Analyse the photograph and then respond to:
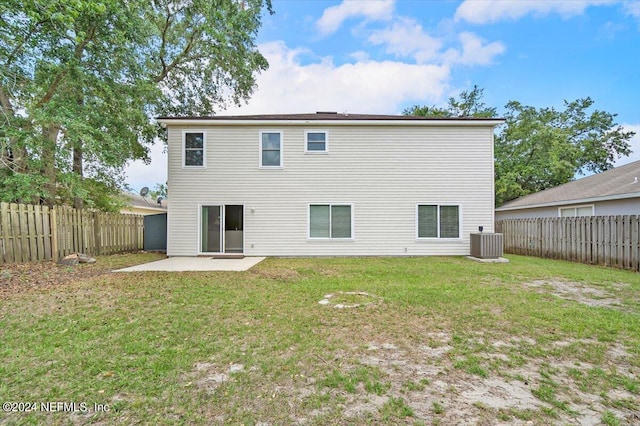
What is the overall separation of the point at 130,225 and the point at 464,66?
20131 millimetres

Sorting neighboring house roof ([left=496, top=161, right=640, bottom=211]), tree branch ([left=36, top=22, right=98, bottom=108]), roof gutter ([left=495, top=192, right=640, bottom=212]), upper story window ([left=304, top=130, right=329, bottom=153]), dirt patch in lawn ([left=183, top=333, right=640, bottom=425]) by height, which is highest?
tree branch ([left=36, top=22, right=98, bottom=108])

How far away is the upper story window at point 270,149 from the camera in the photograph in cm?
1090

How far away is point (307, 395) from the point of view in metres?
2.26

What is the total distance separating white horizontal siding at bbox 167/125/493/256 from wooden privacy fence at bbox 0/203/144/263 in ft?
7.91

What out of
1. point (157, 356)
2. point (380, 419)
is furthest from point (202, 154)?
point (380, 419)

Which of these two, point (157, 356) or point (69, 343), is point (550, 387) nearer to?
point (157, 356)

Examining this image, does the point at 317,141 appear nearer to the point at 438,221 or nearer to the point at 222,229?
the point at 222,229

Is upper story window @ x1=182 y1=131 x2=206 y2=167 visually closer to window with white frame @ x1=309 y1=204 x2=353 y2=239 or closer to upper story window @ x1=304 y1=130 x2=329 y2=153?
upper story window @ x1=304 y1=130 x2=329 y2=153

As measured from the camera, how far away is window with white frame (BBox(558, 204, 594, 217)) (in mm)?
11646

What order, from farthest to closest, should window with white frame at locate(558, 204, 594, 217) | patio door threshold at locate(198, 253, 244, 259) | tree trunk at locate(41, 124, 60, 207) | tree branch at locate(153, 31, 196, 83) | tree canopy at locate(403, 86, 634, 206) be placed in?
tree canopy at locate(403, 86, 634, 206)
tree branch at locate(153, 31, 196, 83)
window with white frame at locate(558, 204, 594, 217)
patio door threshold at locate(198, 253, 244, 259)
tree trunk at locate(41, 124, 60, 207)

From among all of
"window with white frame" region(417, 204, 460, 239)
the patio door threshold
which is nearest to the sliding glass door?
the patio door threshold

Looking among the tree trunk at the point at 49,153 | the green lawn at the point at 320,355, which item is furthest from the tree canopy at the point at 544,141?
the tree trunk at the point at 49,153

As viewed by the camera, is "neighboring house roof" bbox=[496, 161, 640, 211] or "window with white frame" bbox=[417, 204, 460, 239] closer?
"neighboring house roof" bbox=[496, 161, 640, 211]

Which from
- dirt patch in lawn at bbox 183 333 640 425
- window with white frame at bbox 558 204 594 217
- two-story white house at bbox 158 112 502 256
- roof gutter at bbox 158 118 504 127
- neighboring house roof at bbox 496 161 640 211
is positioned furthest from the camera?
window with white frame at bbox 558 204 594 217
